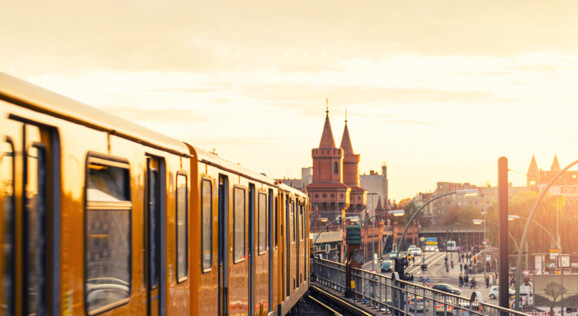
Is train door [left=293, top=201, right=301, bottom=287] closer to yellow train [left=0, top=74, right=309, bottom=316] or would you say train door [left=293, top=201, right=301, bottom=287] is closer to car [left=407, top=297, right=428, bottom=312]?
car [left=407, top=297, right=428, bottom=312]

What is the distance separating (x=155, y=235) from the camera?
650cm

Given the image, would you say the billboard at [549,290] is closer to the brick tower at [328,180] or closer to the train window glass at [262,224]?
the train window glass at [262,224]

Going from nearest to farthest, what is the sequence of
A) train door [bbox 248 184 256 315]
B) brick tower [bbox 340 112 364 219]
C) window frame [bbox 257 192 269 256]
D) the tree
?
train door [bbox 248 184 256 315]
window frame [bbox 257 192 269 256]
the tree
brick tower [bbox 340 112 364 219]

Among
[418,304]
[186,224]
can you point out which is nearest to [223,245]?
[186,224]

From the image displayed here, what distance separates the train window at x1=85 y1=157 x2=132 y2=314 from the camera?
4918 mm

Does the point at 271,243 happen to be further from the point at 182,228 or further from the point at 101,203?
the point at 101,203

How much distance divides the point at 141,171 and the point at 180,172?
1.35 metres

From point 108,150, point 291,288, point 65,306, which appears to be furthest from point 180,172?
point 291,288

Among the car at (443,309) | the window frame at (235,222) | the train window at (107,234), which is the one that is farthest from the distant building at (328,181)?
the train window at (107,234)

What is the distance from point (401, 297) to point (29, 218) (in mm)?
15752

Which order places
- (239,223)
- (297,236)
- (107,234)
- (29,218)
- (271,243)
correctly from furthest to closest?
(297,236) < (271,243) < (239,223) < (107,234) < (29,218)

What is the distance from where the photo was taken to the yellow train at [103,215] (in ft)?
13.0

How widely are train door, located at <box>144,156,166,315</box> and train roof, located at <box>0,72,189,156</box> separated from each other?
0.79ft

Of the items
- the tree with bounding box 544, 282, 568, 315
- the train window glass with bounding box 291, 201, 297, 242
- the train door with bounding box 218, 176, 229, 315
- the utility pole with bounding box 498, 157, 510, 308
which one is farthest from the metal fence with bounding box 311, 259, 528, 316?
the tree with bounding box 544, 282, 568, 315
